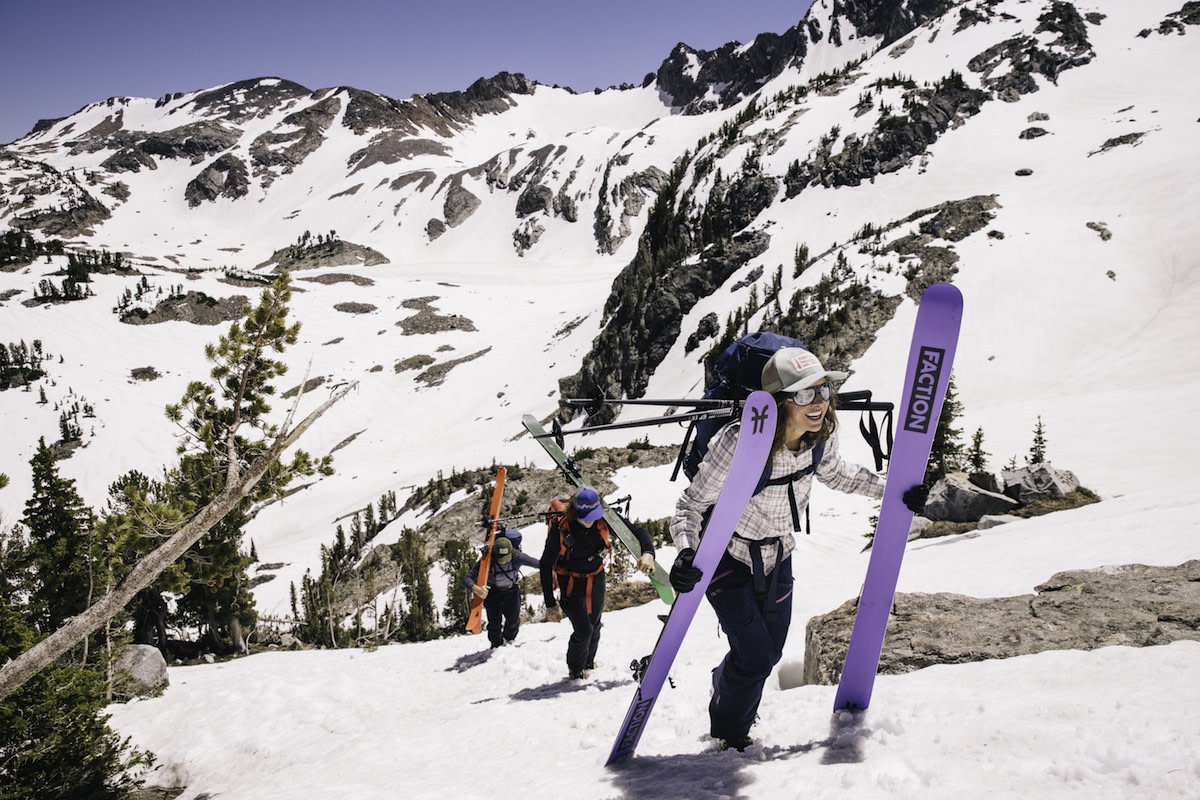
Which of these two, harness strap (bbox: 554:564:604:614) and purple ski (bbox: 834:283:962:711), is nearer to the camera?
purple ski (bbox: 834:283:962:711)

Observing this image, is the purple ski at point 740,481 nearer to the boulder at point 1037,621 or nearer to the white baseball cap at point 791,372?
the white baseball cap at point 791,372

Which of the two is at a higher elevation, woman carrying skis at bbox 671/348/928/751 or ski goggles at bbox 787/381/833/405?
ski goggles at bbox 787/381/833/405

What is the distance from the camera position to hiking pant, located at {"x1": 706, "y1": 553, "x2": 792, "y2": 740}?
4.05 m

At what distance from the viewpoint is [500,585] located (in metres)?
10.2

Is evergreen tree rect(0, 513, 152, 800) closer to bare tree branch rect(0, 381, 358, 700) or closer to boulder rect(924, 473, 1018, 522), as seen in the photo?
bare tree branch rect(0, 381, 358, 700)

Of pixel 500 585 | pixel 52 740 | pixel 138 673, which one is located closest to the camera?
pixel 52 740

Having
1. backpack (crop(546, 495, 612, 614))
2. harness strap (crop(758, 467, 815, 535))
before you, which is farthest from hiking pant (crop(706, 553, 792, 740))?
backpack (crop(546, 495, 612, 614))

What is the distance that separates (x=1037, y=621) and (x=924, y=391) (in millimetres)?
2707

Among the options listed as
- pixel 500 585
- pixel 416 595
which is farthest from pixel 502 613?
pixel 416 595

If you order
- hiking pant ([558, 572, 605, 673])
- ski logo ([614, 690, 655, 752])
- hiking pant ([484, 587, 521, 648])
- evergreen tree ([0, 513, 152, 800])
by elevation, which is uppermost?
ski logo ([614, 690, 655, 752])

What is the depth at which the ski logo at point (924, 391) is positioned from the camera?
13.0ft

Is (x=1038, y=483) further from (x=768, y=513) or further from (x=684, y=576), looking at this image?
(x=684, y=576)

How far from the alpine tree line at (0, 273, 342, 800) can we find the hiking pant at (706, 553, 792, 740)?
646cm

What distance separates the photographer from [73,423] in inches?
2175
